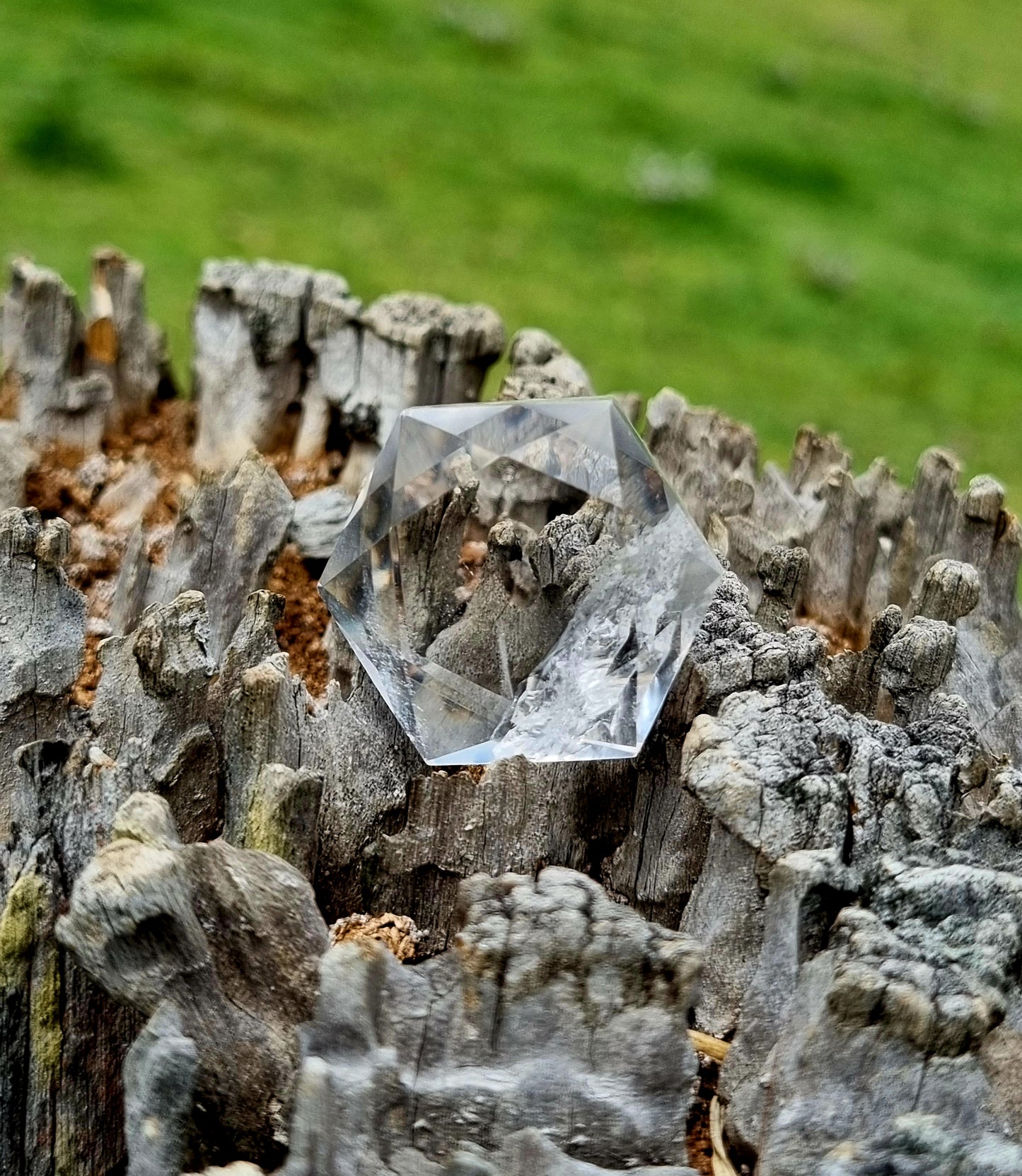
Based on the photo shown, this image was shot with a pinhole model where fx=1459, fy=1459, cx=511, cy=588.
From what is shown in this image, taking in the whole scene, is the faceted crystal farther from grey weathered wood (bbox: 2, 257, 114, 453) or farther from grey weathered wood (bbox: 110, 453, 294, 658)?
grey weathered wood (bbox: 2, 257, 114, 453)

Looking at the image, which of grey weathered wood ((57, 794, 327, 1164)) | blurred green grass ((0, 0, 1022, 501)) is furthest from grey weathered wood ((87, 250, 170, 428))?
blurred green grass ((0, 0, 1022, 501))

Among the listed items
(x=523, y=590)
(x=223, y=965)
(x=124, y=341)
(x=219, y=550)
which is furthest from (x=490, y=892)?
(x=124, y=341)

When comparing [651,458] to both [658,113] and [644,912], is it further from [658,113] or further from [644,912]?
[658,113]

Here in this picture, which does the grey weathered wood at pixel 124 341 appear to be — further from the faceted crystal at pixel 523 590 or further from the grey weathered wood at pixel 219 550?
the faceted crystal at pixel 523 590

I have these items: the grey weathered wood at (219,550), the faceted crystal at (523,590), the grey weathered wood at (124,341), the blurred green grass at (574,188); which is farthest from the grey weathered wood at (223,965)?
the blurred green grass at (574,188)

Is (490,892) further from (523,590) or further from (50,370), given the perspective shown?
(50,370)

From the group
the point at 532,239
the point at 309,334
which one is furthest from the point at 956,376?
the point at 309,334
